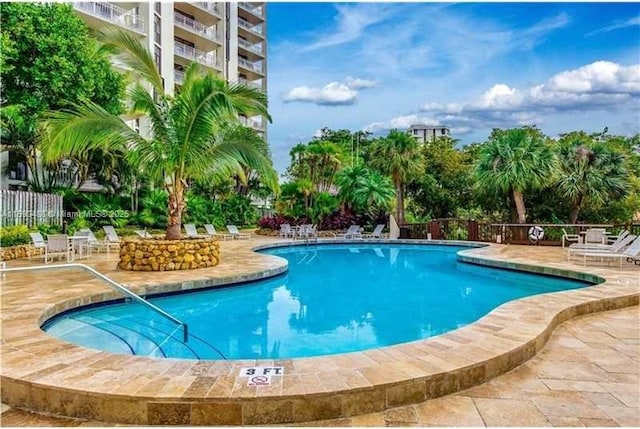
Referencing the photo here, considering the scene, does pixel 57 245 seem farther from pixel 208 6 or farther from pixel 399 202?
pixel 208 6

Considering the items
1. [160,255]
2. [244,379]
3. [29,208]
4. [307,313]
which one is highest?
[29,208]

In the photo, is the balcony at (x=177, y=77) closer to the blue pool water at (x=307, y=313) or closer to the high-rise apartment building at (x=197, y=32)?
the high-rise apartment building at (x=197, y=32)

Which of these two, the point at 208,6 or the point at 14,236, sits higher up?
the point at 208,6

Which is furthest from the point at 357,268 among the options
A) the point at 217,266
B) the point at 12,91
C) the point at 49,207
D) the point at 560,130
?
the point at 560,130

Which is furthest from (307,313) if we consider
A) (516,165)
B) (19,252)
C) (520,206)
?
(520,206)

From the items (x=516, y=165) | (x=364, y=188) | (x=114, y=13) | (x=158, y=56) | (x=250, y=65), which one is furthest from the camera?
(x=250, y=65)

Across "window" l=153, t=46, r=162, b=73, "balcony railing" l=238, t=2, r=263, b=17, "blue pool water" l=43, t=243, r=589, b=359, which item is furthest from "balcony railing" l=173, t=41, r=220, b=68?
"blue pool water" l=43, t=243, r=589, b=359

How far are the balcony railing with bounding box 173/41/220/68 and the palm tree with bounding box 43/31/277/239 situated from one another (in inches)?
864

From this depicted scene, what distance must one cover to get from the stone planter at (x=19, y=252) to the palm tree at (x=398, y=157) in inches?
599

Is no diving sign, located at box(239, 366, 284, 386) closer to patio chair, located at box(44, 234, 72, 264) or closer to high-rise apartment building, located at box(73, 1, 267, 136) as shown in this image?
patio chair, located at box(44, 234, 72, 264)

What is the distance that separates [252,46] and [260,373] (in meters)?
39.8

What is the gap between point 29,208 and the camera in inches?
559

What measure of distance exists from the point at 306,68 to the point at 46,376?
2037 centimetres

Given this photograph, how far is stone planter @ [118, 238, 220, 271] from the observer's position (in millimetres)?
9859
